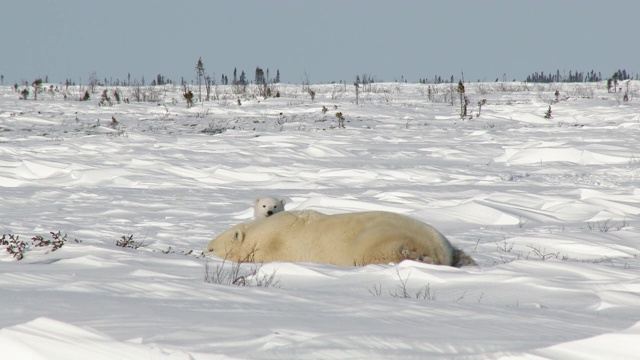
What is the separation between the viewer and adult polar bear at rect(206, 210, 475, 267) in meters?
5.17

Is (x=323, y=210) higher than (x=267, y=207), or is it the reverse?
(x=267, y=207)

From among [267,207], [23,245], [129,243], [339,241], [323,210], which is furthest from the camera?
[323,210]

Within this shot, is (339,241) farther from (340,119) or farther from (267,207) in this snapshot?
(340,119)

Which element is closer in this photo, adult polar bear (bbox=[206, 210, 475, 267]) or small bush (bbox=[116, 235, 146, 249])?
adult polar bear (bbox=[206, 210, 475, 267])

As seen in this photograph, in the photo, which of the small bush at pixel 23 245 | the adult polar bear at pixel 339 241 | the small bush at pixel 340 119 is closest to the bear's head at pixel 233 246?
the adult polar bear at pixel 339 241

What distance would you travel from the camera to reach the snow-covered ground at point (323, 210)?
95.6 inches

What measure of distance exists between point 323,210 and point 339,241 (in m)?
2.89

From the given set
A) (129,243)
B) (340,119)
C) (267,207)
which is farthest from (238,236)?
(340,119)

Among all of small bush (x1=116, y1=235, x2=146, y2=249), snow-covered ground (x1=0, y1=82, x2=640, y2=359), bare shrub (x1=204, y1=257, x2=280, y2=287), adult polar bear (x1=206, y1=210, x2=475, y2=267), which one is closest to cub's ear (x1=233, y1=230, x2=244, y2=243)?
adult polar bear (x1=206, y1=210, x2=475, y2=267)

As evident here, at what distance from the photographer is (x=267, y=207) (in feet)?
25.1

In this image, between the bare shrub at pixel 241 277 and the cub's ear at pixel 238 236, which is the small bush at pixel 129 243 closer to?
the cub's ear at pixel 238 236

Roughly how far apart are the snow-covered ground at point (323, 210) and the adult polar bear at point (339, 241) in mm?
308

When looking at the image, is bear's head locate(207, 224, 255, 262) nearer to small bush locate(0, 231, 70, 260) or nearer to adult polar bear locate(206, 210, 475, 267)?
adult polar bear locate(206, 210, 475, 267)

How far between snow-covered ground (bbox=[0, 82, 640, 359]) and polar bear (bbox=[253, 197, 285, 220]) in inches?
18.0
